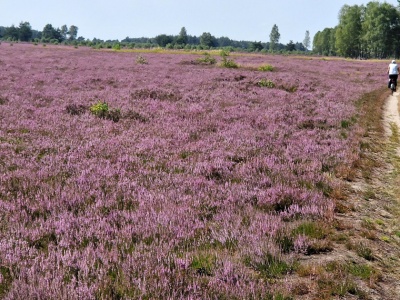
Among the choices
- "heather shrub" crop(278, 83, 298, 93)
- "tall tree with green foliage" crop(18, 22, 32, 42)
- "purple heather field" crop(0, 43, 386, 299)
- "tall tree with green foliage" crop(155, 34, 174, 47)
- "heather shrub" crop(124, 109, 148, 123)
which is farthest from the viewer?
"tall tree with green foliage" crop(155, 34, 174, 47)

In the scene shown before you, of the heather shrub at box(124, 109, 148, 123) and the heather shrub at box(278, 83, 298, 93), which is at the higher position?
the heather shrub at box(278, 83, 298, 93)

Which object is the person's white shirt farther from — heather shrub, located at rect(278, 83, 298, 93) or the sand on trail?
heather shrub, located at rect(278, 83, 298, 93)

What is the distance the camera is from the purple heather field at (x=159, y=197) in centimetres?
396

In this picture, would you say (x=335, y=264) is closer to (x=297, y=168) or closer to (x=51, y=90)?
(x=297, y=168)

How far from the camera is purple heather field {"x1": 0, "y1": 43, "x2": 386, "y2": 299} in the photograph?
396 cm

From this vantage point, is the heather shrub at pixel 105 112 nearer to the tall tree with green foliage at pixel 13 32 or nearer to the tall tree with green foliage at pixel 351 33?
the tall tree with green foliage at pixel 351 33

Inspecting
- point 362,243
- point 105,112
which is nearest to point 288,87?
point 105,112

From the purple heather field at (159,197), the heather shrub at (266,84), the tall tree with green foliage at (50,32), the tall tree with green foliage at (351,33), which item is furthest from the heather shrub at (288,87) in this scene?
the tall tree with green foliage at (50,32)

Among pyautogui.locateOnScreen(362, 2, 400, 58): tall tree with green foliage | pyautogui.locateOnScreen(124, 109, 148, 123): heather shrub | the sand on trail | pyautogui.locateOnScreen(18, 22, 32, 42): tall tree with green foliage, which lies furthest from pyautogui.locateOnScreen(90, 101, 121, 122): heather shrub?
pyautogui.locateOnScreen(18, 22, 32, 42): tall tree with green foliage

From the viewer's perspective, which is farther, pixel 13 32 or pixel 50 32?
pixel 50 32

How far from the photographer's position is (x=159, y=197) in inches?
250

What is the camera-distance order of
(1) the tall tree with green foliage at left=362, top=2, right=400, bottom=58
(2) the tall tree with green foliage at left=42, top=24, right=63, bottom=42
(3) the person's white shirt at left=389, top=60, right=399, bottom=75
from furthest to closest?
(2) the tall tree with green foliage at left=42, top=24, right=63, bottom=42
(1) the tall tree with green foliage at left=362, top=2, right=400, bottom=58
(3) the person's white shirt at left=389, top=60, right=399, bottom=75

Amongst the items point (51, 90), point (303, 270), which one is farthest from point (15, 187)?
point (51, 90)

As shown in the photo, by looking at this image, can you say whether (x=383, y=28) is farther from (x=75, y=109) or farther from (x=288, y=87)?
(x=75, y=109)
